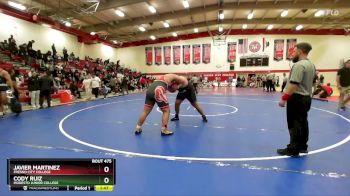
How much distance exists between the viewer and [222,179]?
9.95 ft

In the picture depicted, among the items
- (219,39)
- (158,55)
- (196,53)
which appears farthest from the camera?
(158,55)

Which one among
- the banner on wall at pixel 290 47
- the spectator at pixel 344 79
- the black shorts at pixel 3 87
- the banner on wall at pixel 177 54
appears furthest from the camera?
the banner on wall at pixel 177 54

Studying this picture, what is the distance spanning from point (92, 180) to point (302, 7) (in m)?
21.3

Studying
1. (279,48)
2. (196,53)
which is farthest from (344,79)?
(196,53)

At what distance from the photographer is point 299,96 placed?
3.73 meters

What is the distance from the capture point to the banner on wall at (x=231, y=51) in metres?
30.0

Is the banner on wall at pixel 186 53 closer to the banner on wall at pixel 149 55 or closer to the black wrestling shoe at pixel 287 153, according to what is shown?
the banner on wall at pixel 149 55

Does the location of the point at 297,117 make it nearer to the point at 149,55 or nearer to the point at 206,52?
the point at 206,52

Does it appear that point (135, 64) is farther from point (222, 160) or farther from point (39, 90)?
point (222, 160)

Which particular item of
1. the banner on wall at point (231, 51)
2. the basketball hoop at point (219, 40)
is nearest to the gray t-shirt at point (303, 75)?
the basketball hoop at point (219, 40)

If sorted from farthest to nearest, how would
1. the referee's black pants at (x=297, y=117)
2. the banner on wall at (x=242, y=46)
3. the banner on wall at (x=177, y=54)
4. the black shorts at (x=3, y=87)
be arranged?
1. the banner on wall at (x=177, y=54)
2. the banner on wall at (x=242, y=46)
3. the black shorts at (x=3, y=87)
4. the referee's black pants at (x=297, y=117)

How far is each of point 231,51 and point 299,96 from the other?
90.0 ft

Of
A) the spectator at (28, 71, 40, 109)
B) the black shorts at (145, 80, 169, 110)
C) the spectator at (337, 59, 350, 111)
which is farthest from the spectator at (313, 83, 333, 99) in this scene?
the spectator at (28, 71, 40, 109)
